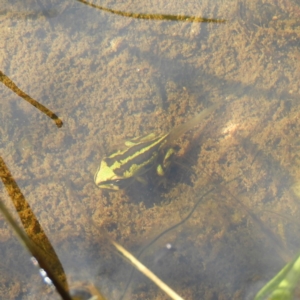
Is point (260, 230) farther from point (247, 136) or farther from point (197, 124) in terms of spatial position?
point (197, 124)

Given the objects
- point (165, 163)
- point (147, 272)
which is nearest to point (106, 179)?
point (165, 163)

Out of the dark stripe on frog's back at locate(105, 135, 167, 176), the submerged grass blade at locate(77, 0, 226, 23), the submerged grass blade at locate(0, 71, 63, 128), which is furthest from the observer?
the submerged grass blade at locate(77, 0, 226, 23)

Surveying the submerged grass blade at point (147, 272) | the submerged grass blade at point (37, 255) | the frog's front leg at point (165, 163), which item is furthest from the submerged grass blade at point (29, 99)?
the submerged grass blade at point (147, 272)

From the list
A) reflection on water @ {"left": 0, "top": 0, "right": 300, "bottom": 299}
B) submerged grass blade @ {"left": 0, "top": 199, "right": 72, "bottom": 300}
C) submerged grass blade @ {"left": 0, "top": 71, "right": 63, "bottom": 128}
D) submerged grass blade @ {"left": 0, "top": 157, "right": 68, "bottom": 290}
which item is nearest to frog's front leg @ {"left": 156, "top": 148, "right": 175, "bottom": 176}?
reflection on water @ {"left": 0, "top": 0, "right": 300, "bottom": 299}

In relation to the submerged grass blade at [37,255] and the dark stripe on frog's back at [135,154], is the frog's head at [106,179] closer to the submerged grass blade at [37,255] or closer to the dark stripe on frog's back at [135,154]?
the dark stripe on frog's back at [135,154]

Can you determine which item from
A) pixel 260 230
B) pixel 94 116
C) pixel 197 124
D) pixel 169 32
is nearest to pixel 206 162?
pixel 197 124

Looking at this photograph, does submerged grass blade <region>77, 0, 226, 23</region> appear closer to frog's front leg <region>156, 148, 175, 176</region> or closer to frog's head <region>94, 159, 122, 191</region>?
frog's front leg <region>156, 148, 175, 176</region>
